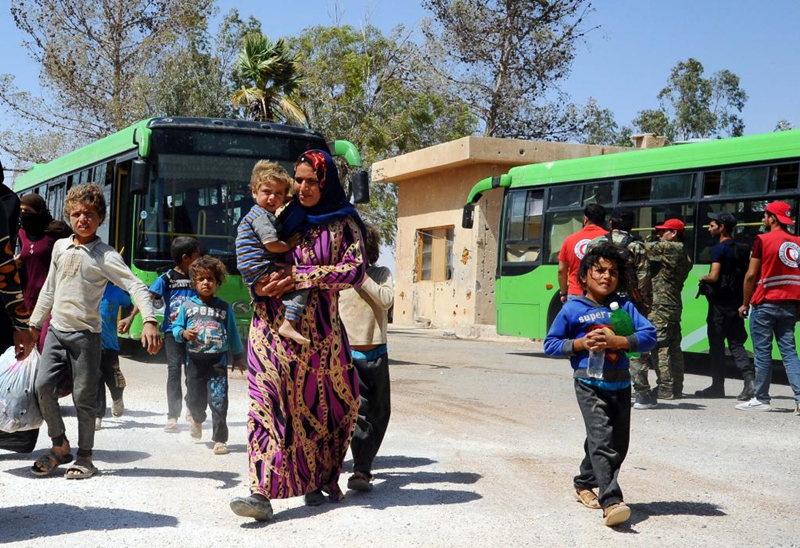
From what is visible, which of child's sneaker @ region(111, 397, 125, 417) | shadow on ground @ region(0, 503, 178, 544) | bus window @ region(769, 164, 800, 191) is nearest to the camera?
shadow on ground @ region(0, 503, 178, 544)

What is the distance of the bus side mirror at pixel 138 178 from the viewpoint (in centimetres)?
1255

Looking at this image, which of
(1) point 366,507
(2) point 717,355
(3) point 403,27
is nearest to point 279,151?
(2) point 717,355

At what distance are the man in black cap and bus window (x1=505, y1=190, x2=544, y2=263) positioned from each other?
5522 millimetres

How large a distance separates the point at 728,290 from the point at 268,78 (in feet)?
60.3

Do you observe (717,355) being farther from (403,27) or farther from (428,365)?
(403,27)

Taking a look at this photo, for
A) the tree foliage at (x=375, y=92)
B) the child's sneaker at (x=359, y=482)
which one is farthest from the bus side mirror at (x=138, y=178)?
the tree foliage at (x=375, y=92)

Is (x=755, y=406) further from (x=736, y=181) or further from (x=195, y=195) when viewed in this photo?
Result: (x=195, y=195)

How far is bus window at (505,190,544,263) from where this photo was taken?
16328 millimetres

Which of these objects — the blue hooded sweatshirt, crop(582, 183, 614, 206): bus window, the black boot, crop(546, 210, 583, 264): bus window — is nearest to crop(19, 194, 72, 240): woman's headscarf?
the blue hooded sweatshirt

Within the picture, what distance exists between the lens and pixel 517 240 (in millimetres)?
16797

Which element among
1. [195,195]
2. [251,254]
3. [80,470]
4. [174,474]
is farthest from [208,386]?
[195,195]

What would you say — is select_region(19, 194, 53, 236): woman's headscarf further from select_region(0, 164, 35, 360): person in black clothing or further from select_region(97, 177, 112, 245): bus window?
select_region(97, 177, 112, 245): bus window

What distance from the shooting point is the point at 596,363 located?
5.25 metres

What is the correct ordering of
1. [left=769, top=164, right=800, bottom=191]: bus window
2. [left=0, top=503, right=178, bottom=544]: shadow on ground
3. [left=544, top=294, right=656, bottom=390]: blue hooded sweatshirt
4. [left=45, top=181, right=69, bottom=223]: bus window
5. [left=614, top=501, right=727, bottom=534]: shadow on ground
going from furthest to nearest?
[left=45, top=181, right=69, bottom=223]: bus window → [left=769, top=164, right=800, bottom=191]: bus window → [left=614, top=501, right=727, bottom=534]: shadow on ground → [left=544, top=294, right=656, bottom=390]: blue hooded sweatshirt → [left=0, top=503, right=178, bottom=544]: shadow on ground
